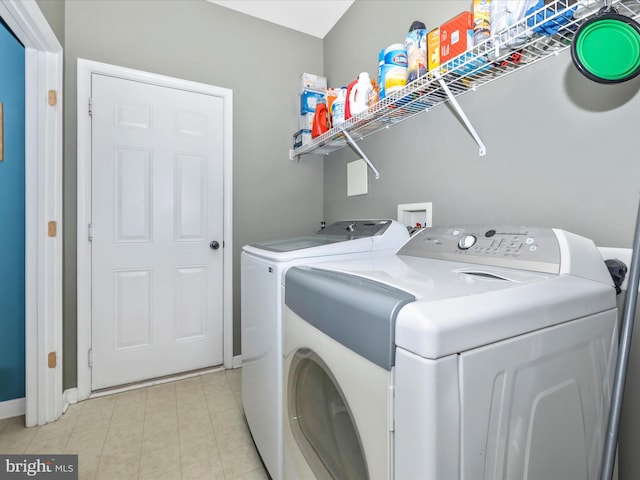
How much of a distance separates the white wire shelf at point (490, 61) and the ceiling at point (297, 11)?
115 centimetres

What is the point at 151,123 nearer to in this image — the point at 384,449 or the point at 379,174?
the point at 379,174

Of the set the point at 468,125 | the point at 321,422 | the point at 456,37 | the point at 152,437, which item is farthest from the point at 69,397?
the point at 456,37

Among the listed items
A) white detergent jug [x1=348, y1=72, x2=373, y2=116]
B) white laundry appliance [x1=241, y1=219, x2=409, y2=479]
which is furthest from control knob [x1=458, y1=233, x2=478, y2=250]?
white detergent jug [x1=348, y1=72, x2=373, y2=116]

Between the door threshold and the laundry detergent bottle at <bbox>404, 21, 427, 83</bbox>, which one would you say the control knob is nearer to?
the laundry detergent bottle at <bbox>404, 21, 427, 83</bbox>

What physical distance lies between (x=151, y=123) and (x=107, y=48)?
501 mm

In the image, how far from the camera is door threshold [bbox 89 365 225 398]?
2.03m

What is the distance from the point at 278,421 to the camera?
114 centimetres

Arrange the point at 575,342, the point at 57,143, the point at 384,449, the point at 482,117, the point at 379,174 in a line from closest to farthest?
the point at 384,449
the point at 575,342
the point at 482,117
the point at 57,143
the point at 379,174

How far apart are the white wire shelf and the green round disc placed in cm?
6

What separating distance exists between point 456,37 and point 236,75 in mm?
1771

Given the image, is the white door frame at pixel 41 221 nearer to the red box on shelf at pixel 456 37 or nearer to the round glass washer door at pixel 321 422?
the round glass washer door at pixel 321 422

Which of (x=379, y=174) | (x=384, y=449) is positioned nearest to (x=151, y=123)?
(x=379, y=174)

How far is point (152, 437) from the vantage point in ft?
5.27

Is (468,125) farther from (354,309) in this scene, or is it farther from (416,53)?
(354,309)
